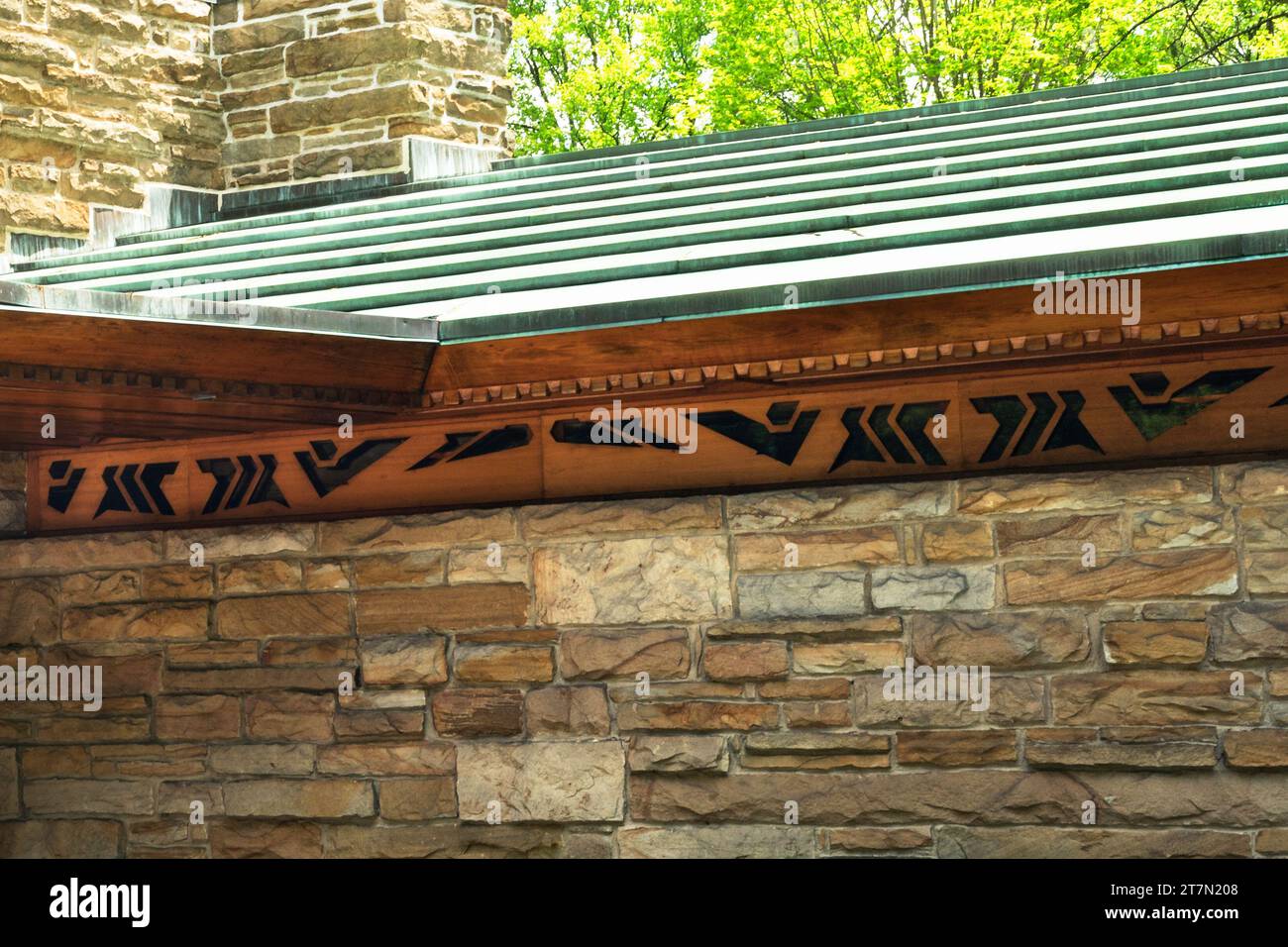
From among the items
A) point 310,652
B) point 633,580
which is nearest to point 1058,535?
point 633,580

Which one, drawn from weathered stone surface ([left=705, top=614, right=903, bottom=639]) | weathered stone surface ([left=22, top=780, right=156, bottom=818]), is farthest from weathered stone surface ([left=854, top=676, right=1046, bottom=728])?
weathered stone surface ([left=22, top=780, right=156, bottom=818])

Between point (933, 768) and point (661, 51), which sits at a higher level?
point (661, 51)

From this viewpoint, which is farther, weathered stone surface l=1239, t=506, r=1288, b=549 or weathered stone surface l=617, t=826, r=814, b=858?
weathered stone surface l=617, t=826, r=814, b=858

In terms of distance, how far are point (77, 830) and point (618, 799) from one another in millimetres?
2343

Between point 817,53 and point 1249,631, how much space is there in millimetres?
20903

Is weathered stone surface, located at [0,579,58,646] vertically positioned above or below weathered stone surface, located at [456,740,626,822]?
above

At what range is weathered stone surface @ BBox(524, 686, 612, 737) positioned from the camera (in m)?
5.07

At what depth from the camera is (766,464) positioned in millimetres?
4953

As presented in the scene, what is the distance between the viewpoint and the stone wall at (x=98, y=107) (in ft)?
28.4

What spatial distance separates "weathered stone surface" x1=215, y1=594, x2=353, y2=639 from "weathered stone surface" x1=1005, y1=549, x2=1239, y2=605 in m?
2.46

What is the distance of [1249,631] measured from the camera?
14.5 feet

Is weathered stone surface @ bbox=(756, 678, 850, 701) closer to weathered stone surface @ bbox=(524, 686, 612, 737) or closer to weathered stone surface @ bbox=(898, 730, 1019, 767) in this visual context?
weathered stone surface @ bbox=(898, 730, 1019, 767)
